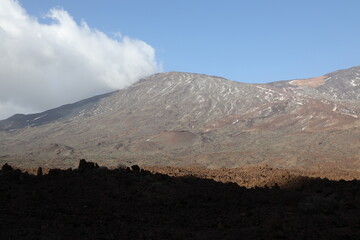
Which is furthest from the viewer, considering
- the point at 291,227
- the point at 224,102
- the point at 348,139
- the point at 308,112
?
the point at 224,102

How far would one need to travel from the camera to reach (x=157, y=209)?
1372cm

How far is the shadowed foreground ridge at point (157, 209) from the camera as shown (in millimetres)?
9922

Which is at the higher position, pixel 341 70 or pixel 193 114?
pixel 341 70

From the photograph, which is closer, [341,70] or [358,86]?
[358,86]

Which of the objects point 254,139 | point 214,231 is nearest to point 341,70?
point 254,139

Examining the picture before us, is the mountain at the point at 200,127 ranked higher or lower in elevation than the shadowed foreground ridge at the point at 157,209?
higher

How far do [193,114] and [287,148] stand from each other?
48.6 m

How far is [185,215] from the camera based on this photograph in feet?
42.6

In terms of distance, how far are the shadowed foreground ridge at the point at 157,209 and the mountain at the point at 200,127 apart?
1185 inches

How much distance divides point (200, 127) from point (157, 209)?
268 ft

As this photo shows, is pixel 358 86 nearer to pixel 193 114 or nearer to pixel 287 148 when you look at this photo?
pixel 193 114

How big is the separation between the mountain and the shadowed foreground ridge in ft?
98.8

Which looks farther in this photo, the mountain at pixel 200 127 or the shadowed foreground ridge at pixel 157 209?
the mountain at pixel 200 127

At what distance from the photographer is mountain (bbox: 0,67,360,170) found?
56.6m
